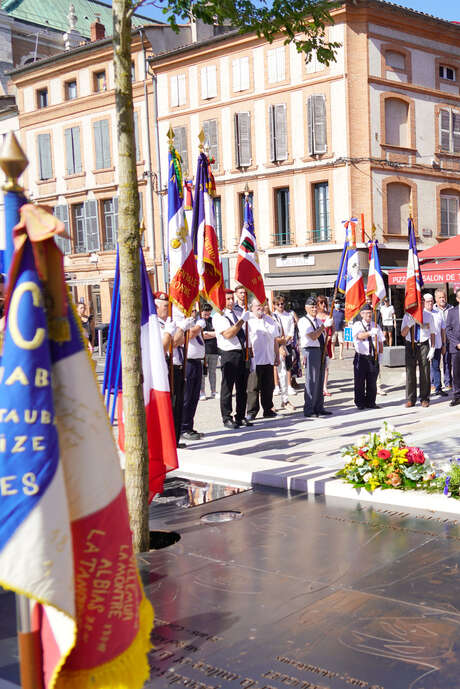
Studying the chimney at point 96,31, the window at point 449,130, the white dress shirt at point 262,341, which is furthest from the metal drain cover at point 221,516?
the chimney at point 96,31

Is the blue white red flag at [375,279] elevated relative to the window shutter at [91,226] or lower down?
lower down

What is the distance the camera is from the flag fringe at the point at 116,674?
237cm

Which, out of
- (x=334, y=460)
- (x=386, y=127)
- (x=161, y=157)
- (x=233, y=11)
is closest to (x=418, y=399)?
(x=334, y=460)

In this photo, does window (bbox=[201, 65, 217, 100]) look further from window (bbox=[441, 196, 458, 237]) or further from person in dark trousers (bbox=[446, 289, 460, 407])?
person in dark trousers (bbox=[446, 289, 460, 407])

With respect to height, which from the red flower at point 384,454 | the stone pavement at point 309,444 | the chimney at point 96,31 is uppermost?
the chimney at point 96,31

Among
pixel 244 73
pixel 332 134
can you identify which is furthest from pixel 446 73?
pixel 244 73

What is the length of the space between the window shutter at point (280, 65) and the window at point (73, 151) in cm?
1154

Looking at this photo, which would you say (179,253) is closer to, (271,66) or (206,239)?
(206,239)

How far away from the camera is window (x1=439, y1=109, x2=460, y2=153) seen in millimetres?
30547

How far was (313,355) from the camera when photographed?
11.8m

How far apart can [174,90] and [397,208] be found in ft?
36.9

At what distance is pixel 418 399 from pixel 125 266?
9.81 m

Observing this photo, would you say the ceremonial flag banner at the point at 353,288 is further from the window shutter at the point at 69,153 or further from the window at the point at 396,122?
the window shutter at the point at 69,153

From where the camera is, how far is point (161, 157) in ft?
112
